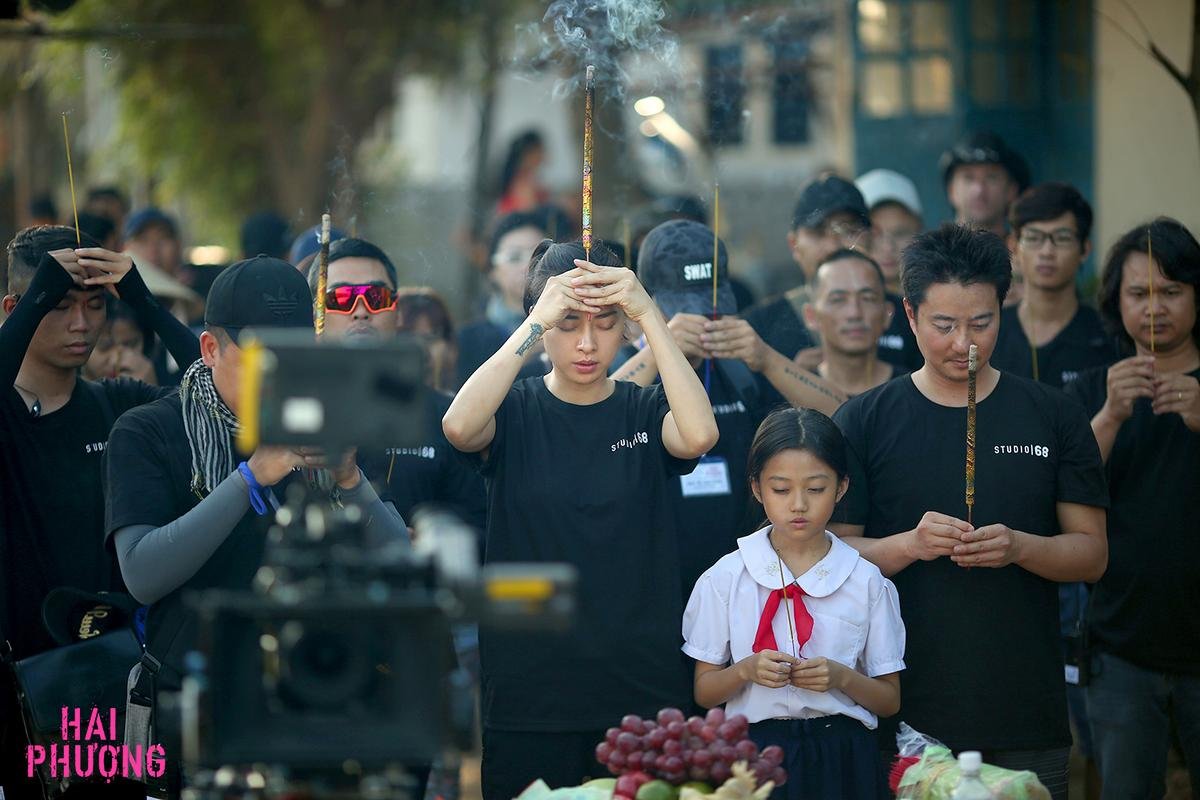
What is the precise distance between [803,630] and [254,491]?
1470 mm

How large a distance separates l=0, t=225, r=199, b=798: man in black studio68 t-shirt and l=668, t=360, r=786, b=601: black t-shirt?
5.48 feet

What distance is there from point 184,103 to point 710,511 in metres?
9.93

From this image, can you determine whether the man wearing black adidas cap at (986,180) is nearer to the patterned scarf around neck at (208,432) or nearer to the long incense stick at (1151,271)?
the long incense stick at (1151,271)

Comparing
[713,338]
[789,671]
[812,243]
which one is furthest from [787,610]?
[812,243]

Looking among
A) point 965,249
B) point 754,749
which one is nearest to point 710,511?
point 965,249

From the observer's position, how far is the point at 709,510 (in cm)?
484

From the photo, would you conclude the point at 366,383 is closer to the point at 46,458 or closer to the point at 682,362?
the point at 682,362

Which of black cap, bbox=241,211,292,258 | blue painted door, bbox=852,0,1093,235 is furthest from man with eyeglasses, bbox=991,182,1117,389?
blue painted door, bbox=852,0,1093,235

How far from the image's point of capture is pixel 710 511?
4.84 metres

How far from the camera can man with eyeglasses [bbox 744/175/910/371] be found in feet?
19.4

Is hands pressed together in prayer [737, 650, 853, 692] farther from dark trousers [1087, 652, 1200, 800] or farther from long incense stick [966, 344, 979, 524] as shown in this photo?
dark trousers [1087, 652, 1200, 800]

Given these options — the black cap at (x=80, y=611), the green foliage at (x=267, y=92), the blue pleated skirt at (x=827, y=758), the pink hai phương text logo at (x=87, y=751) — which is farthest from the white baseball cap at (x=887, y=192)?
the green foliage at (x=267, y=92)

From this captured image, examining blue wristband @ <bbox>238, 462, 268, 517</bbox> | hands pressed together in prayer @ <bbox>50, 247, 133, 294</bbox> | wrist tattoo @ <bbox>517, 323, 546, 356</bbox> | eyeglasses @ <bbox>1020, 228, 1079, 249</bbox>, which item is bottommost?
blue wristband @ <bbox>238, 462, 268, 517</bbox>

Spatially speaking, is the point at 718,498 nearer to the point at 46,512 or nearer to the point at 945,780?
the point at 945,780
